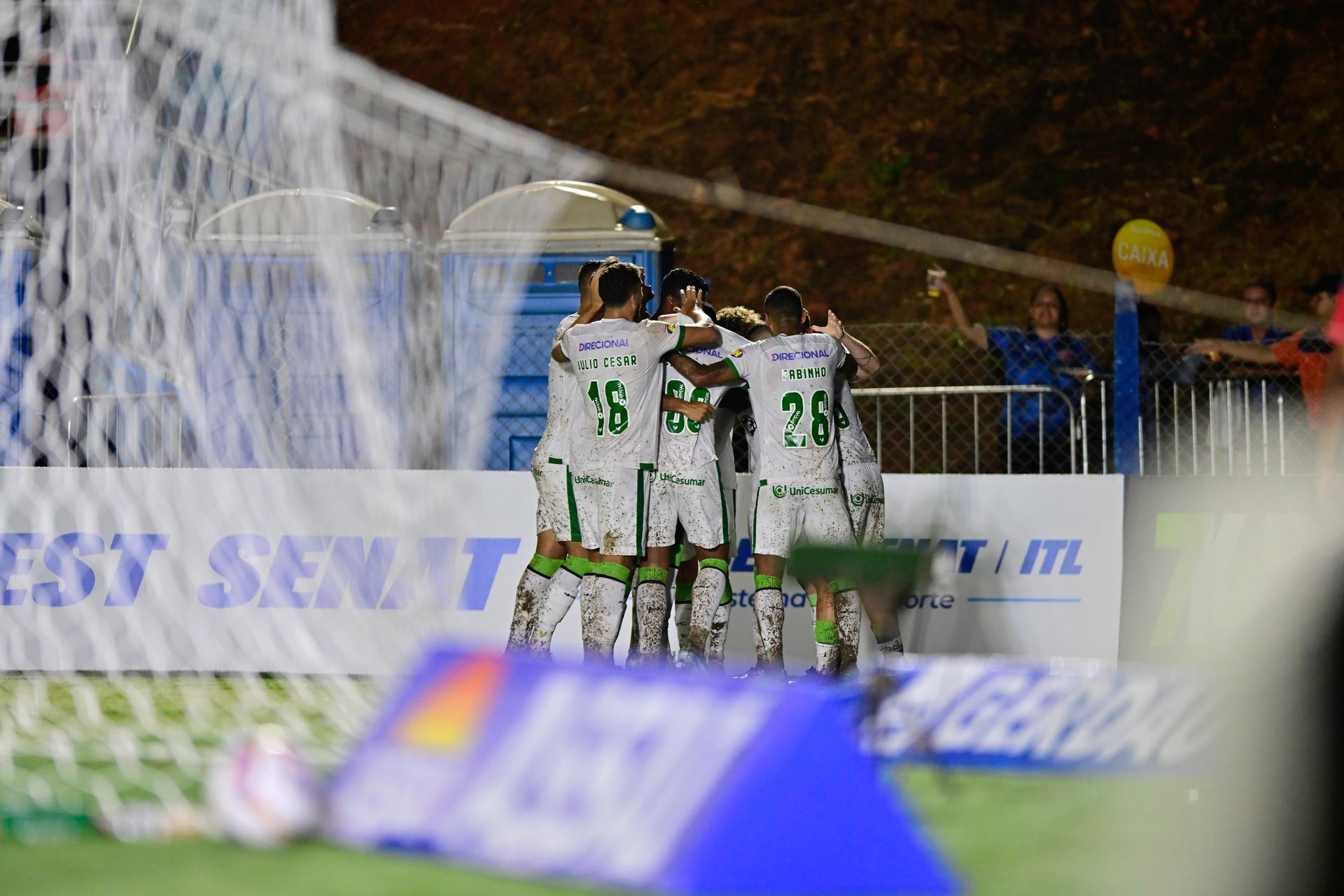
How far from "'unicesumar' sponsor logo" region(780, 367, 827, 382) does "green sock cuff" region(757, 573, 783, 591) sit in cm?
97

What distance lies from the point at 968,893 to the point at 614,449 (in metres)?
4.20

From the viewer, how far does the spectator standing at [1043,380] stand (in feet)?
29.9

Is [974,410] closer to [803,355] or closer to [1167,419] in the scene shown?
[1167,419]

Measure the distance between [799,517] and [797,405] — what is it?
1.82 ft

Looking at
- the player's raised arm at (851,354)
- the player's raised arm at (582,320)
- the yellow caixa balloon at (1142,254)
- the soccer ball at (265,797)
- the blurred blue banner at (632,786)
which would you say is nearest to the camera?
the blurred blue banner at (632,786)

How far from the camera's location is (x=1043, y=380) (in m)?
9.36

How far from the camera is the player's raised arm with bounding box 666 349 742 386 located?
7.30 m

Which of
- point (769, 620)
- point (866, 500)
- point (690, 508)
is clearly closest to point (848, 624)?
point (769, 620)

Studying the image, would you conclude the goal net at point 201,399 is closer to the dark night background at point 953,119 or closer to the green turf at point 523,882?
the green turf at point 523,882

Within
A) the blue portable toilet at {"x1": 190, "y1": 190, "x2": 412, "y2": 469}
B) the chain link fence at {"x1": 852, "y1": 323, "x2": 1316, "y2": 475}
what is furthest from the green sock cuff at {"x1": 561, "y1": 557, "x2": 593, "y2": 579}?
the chain link fence at {"x1": 852, "y1": 323, "x2": 1316, "y2": 475}

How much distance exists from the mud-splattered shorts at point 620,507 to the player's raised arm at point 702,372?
51 centimetres

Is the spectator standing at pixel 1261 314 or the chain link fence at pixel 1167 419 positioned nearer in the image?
the chain link fence at pixel 1167 419

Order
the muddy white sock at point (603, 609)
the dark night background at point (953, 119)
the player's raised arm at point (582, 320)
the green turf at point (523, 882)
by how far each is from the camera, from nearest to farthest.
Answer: the green turf at point (523, 882) → the muddy white sock at point (603, 609) → the player's raised arm at point (582, 320) → the dark night background at point (953, 119)

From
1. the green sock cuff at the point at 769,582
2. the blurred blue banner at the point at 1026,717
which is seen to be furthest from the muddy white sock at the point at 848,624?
the blurred blue banner at the point at 1026,717
